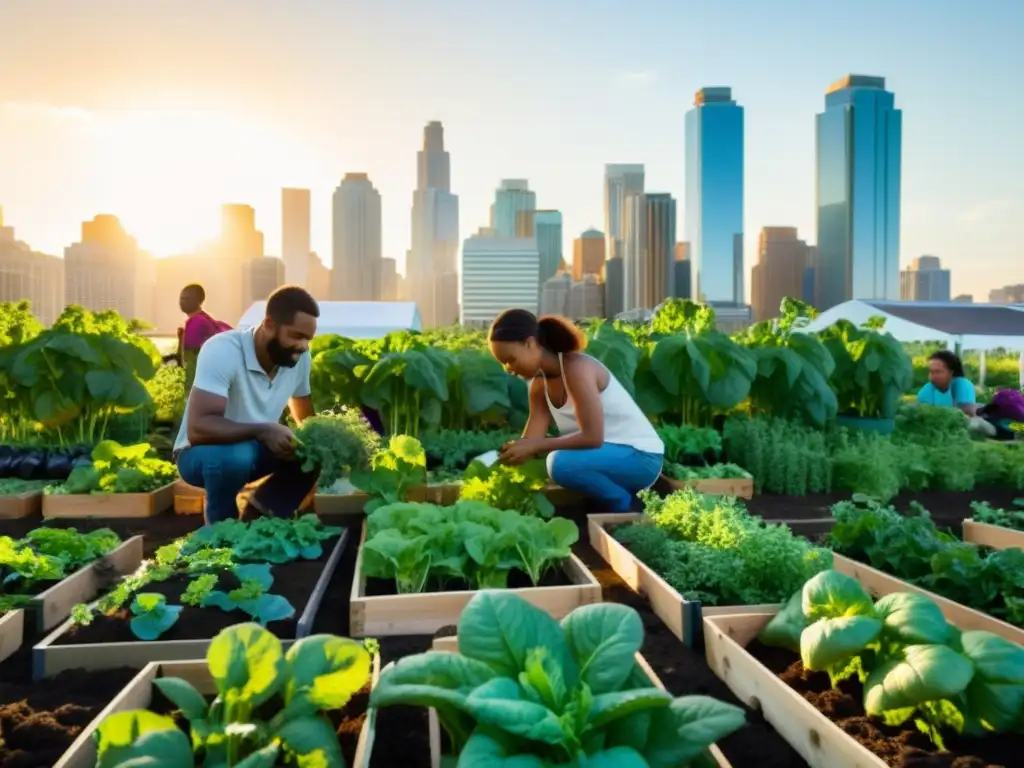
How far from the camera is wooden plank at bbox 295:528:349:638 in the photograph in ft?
8.39

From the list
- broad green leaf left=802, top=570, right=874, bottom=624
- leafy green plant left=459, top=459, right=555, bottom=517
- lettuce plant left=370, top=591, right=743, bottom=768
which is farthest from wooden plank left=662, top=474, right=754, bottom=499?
lettuce plant left=370, top=591, right=743, bottom=768

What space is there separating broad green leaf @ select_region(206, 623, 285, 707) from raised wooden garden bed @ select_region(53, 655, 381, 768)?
22 cm

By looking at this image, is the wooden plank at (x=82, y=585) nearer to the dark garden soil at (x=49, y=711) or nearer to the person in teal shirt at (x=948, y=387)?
the dark garden soil at (x=49, y=711)

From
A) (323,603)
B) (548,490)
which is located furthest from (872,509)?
(323,603)

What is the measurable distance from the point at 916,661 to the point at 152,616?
1991mm

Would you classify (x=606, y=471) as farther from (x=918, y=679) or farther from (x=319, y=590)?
(x=918, y=679)

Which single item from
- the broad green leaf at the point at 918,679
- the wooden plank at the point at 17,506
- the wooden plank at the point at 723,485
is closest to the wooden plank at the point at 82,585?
the wooden plank at the point at 17,506

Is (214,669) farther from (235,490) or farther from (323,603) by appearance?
(235,490)

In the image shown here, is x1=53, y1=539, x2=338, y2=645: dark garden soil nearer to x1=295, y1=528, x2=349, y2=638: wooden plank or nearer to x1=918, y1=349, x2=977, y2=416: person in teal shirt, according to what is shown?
x1=295, y1=528, x2=349, y2=638: wooden plank

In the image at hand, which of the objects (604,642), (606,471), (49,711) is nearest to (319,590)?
(49,711)

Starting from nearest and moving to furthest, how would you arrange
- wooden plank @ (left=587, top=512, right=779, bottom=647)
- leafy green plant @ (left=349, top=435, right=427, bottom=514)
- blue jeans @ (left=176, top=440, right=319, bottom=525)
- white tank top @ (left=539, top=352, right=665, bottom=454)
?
wooden plank @ (left=587, top=512, right=779, bottom=647)
blue jeans @ (left=176, top=440, right=319, bottom=525)
leafy green plant @ (left=349, top=435, right=427, bottom=514)
white tank top @ (left=539, top=352, right=665, bottom=454)

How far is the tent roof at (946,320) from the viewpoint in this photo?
1780 centimetres

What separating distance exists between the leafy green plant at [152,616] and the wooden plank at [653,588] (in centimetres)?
152

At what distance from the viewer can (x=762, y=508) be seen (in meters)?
4.75
